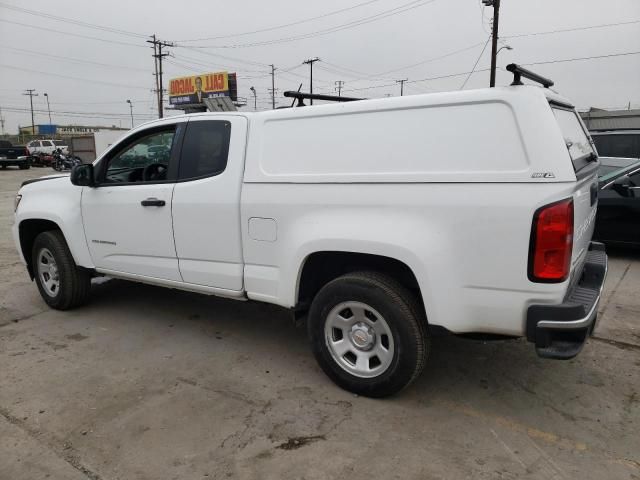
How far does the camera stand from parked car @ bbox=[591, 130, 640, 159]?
744cm

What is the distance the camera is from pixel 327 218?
3.17m

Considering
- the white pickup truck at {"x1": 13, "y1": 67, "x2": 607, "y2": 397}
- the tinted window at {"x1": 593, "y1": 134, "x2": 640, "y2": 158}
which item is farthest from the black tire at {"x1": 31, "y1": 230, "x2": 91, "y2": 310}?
the tinted window at {"x1": 593, "y1": 134, "x2": 640, "y2": 158}

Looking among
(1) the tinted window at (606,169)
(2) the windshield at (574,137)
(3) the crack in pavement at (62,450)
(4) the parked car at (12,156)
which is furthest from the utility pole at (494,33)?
(4) the parked car at (12,156)

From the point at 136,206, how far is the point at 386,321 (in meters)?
2.37

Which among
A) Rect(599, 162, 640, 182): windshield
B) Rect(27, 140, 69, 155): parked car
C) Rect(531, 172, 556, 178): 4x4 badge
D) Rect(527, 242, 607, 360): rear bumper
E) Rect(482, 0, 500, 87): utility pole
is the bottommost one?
Rect(527, 242, 607, 360): rear bumper

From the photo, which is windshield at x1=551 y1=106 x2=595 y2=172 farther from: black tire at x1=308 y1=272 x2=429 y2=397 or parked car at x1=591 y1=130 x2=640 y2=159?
parked car at x1=591 y1=130 x2=640 y2=159

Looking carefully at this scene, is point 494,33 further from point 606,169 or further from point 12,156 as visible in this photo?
point 12,156

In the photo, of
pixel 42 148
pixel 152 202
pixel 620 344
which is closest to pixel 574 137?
pixel 620 344

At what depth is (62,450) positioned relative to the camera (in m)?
2.79

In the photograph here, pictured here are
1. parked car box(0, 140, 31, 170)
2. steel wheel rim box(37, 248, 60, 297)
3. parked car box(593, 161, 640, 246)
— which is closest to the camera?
steel wheel rim box(37, 248, 60, 297)

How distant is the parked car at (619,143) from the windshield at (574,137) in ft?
14.4

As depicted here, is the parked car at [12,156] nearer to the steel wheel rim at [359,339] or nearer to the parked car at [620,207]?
the parked car at [620,207]

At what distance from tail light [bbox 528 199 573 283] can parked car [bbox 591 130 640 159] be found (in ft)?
19.5

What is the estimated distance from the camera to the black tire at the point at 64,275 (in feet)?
16.0
